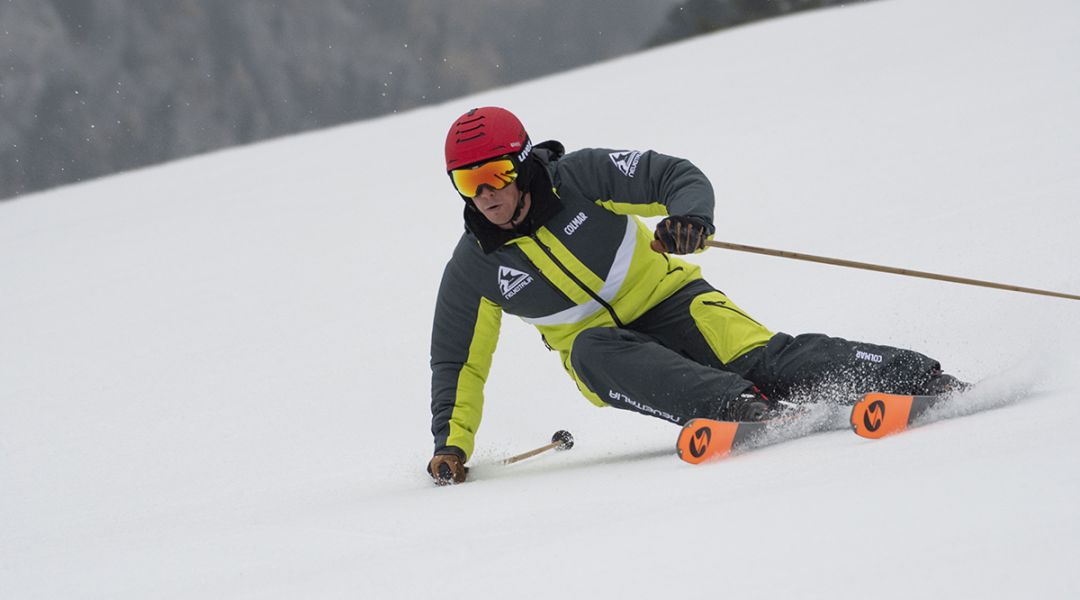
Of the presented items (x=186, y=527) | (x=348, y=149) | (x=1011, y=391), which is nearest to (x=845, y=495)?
(x=1011, y=391)

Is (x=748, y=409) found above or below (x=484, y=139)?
below

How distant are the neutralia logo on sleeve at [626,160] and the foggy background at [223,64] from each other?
7.12m

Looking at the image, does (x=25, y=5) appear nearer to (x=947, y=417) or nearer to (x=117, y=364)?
(x=117, y=364)

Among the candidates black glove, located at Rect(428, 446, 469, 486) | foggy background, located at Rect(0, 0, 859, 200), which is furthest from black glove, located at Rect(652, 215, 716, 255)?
foggy background, located at Rect(0, 0, 859, 200)

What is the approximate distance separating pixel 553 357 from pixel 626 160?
1915 mm

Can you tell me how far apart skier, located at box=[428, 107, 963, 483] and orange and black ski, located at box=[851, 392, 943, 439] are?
0.97 ft

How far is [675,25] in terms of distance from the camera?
1152 centimetres

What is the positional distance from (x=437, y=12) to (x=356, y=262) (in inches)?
165

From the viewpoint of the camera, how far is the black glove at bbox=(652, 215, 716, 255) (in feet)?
7.86

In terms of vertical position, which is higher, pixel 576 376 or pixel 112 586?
pixel 576 376

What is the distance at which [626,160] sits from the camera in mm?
2795

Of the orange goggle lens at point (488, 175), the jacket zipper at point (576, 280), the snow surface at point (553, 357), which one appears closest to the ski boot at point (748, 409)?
the snow surface at point (553, 357)

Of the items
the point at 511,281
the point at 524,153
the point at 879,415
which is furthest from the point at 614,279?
the point at 879,415

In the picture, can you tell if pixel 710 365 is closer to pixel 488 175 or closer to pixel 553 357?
pixel 488 175
